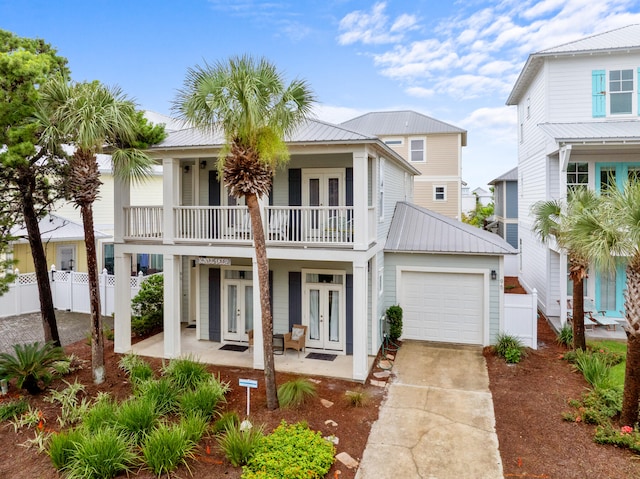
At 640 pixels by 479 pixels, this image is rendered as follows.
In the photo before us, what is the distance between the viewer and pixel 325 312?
42.7 ft

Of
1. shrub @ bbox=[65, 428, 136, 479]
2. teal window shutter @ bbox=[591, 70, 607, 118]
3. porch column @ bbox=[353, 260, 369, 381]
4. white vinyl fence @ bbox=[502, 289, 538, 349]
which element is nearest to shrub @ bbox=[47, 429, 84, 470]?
shrub @ bbox=[65, 428, 136, 479]

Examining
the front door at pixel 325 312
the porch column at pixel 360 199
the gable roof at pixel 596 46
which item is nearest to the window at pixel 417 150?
the gable roof at pixel 596 46

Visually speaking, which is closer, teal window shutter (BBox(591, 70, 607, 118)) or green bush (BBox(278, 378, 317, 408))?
green bush (BBox(278, 378, 317, 408))

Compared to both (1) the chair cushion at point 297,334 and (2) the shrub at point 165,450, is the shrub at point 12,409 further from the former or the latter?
(1) the chair cushion at point 297,334

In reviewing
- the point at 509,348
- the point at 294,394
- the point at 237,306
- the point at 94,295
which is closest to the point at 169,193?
the point at 94,295

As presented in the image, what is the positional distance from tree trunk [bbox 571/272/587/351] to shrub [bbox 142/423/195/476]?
10.2 m

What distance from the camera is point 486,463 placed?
7051mm

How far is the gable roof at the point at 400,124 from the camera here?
2930 centimetres

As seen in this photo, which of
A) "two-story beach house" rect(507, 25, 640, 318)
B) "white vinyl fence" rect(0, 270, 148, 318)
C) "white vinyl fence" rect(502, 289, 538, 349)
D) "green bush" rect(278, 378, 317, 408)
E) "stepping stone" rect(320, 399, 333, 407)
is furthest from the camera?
"white vinyl fence" rect(0, 270, 148, 318)

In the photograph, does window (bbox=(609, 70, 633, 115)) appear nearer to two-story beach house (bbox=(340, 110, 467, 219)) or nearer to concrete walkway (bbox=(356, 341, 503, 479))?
concrete walkway (bbox=(356, 341, 503, 479))

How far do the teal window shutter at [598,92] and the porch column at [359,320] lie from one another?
38.1 ft

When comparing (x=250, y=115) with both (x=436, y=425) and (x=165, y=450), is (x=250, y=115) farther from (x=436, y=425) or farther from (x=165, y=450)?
(x=436, y=425)

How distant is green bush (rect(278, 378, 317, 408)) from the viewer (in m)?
8.92

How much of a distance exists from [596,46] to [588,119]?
2.73 meters
